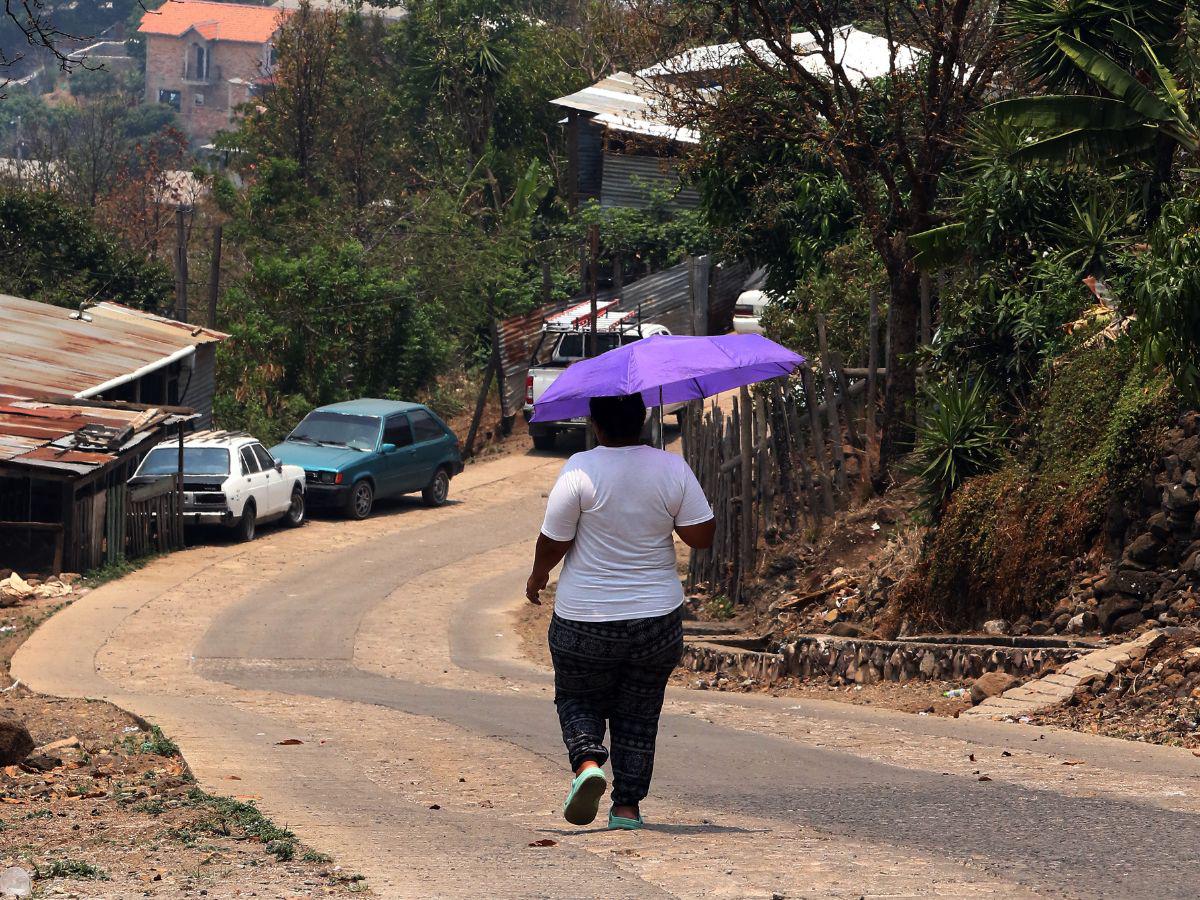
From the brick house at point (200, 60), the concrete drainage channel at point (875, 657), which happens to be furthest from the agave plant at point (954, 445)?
the brick house at point (200, 60)

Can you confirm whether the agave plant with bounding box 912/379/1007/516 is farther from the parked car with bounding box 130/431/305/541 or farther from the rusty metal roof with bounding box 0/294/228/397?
the rusty metal roof with bounding box 0/294/228/397

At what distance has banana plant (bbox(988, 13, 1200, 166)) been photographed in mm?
14523

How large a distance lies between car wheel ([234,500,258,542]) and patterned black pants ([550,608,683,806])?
1926 cm

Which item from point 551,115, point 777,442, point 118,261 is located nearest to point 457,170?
point 551,115

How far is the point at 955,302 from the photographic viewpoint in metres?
17.5

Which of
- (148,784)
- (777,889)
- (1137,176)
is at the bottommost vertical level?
(148,784)

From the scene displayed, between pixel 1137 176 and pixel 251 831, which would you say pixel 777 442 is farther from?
pixel 251 831

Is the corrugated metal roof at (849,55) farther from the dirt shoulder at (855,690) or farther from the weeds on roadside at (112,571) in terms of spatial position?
the dirt shoulder at (855,690)

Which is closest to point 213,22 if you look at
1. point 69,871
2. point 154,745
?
point 154,745

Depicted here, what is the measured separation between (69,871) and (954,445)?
10940 millimetres

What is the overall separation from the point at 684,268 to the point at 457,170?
19.4 metres

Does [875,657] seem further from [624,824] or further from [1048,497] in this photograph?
[624,824]

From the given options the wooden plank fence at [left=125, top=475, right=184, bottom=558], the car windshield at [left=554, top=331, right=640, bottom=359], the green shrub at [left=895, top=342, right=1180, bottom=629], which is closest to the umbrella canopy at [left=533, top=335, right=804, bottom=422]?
the green shrub at [left=895, top=342, right=1180, bottom=629]

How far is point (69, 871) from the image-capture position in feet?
18.9
